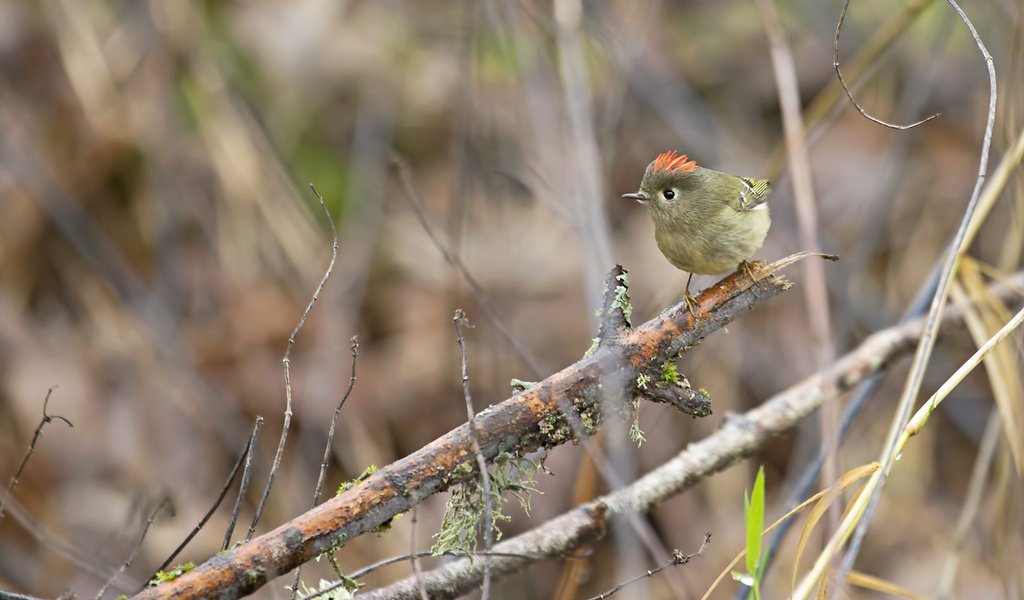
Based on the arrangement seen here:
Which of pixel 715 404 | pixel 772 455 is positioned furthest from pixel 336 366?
pixel 772 455

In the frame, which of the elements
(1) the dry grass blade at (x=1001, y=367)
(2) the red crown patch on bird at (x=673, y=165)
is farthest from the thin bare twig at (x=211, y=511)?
(1) the dry grass blade at (x=1001, y=367)

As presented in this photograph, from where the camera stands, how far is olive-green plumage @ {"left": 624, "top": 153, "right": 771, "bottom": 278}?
97.5 inches

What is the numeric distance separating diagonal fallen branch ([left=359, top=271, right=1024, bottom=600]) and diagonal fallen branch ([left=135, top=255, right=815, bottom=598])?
0.23 metres

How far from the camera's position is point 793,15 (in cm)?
591

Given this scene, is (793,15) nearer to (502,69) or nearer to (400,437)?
(502,69)

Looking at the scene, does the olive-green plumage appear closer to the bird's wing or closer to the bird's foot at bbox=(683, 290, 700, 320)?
the bird's wing

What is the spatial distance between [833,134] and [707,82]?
767 millimetres

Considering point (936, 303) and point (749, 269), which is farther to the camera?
point (749, 269)

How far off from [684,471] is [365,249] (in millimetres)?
2927

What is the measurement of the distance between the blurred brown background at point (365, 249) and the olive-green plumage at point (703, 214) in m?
1.37

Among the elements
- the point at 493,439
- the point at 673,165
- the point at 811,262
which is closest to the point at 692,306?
the point at 493,439

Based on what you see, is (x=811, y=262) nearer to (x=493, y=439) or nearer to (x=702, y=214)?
(x=702, y=214)

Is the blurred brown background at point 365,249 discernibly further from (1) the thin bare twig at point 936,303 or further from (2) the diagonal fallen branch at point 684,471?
(1) the thin bare twig at point 936,303

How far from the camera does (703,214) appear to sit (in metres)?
2.61
